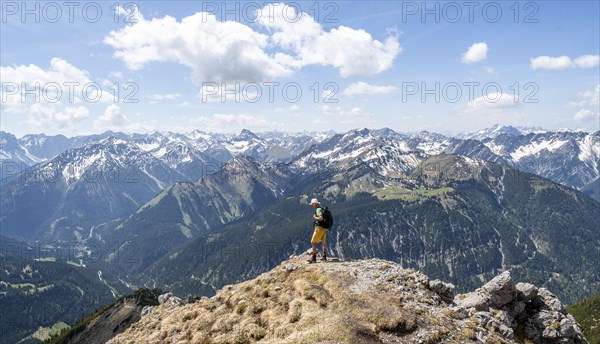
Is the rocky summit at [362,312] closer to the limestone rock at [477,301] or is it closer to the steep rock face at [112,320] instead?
the limestone rock at [477,301]

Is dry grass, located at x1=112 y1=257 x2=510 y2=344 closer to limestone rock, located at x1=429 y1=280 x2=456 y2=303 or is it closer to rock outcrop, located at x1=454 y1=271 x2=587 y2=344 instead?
limestone rock, located at x1=429 y1=280 x2=456 y2=303

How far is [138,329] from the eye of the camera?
46062mm

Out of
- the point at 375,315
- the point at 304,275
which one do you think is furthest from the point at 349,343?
the point at 304,275

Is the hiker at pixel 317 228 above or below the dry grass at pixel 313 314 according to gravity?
above

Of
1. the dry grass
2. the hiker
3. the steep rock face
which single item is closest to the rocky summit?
the dry grass

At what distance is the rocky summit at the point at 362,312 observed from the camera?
27.8 meters

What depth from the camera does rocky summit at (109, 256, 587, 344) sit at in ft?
91.1

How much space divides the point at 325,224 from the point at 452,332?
45.1 ft

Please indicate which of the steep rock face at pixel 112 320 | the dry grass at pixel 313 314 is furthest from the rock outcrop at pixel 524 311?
the steep rock face at pixel 112 320

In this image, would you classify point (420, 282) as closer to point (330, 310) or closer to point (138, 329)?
point (330, 310)

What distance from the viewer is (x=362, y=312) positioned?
2892 centimetres

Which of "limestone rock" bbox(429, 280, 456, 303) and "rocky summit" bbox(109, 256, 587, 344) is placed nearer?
"rocky summit" bbox(109, 256, 587, 344)

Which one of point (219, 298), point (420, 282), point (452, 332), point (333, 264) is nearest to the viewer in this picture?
point (452, 332)

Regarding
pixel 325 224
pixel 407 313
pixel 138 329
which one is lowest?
pixel 138 329
